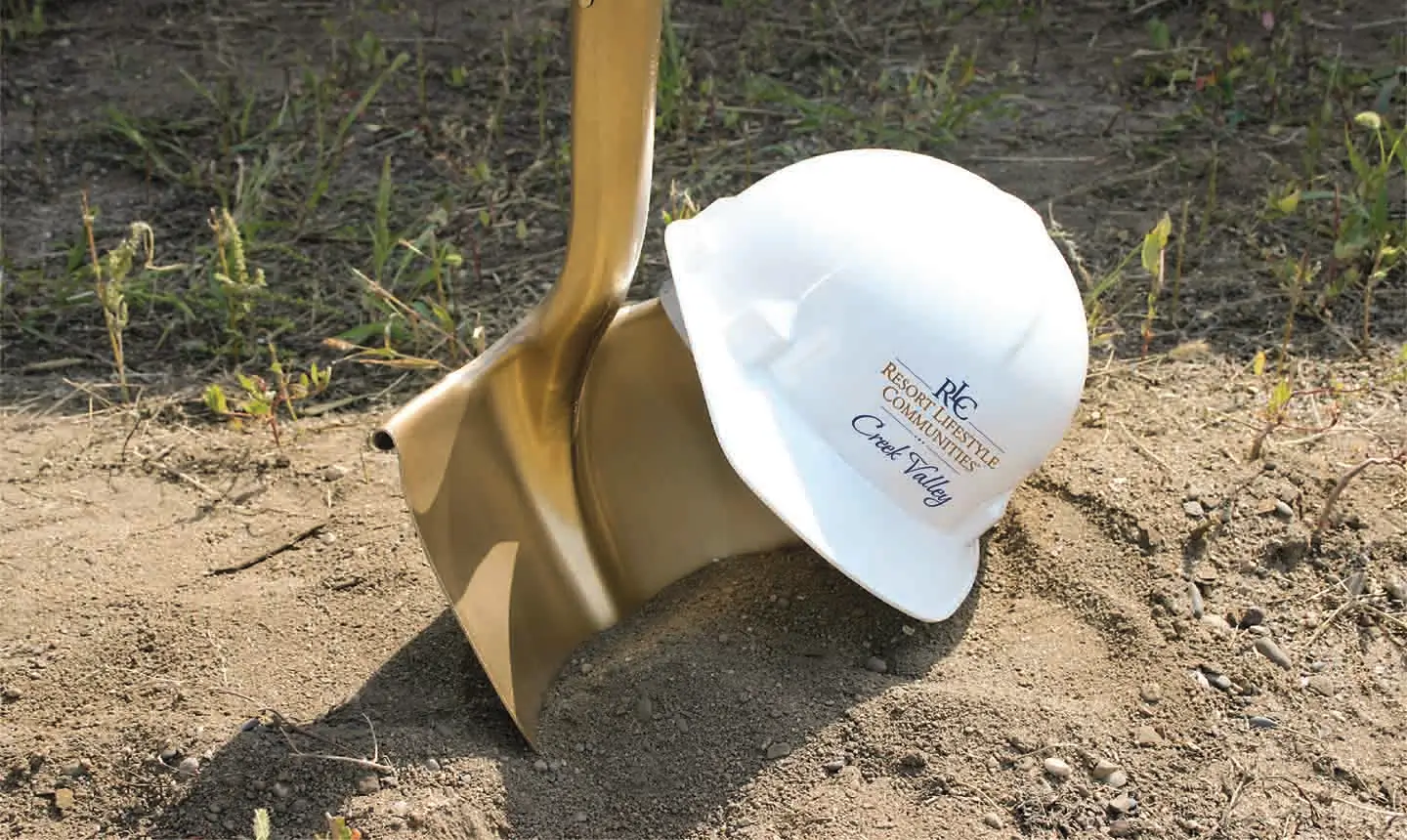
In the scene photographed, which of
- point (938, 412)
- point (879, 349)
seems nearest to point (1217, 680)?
point (938, 412)

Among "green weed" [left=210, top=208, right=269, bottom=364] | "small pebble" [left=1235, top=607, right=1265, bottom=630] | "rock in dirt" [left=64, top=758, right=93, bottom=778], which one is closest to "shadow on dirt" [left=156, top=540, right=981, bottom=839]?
"rock in dirt" [left=64, top=758, right=93, bottom=778]

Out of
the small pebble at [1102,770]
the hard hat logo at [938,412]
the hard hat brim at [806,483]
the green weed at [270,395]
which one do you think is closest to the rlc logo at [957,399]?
the hard hat logo at [938,412]

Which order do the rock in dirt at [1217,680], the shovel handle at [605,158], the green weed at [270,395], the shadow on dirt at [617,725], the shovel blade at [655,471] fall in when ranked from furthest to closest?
the green weed at [270,395]
the shovel blade at [655,471]
the rock in dirt at [1217,680]
the shadow on dirt at [617,725]
the shovel handle at [605,158]

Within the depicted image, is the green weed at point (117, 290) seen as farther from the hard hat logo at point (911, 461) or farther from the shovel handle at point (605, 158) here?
the hard hat logo at point (911, 461)

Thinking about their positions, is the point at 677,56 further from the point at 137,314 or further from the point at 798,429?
the point at 798,429

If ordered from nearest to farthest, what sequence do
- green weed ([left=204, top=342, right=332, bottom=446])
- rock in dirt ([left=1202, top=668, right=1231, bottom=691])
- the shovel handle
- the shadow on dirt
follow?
1. the shovel handle
2. the shadow on dirt
3. rock in dirt ([left=1202, top=668, right=1231, bottom=691])
4. green weed ([left=204, top=342, right=332, bottom=446])

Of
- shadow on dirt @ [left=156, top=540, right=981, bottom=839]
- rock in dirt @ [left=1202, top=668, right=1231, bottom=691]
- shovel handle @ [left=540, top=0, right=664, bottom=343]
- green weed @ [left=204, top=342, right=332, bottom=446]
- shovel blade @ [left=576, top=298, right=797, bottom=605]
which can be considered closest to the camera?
shovel handle @ [left=540, top=0, right=664, bottom=343]

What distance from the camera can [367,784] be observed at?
69.2 inches

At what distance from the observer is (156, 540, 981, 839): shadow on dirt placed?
1751 mm

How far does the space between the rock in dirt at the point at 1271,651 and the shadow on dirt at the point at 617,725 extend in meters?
0.37

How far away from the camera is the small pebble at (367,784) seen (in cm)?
175

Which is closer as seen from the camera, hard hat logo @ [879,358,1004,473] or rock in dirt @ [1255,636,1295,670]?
hard hat logo @ [879,358,1004,473]

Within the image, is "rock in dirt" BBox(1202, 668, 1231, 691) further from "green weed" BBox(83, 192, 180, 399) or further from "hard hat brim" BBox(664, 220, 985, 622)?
"green weed" BBox(83, 192, 180, 399)

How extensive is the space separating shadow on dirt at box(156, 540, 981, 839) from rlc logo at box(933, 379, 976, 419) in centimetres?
33
